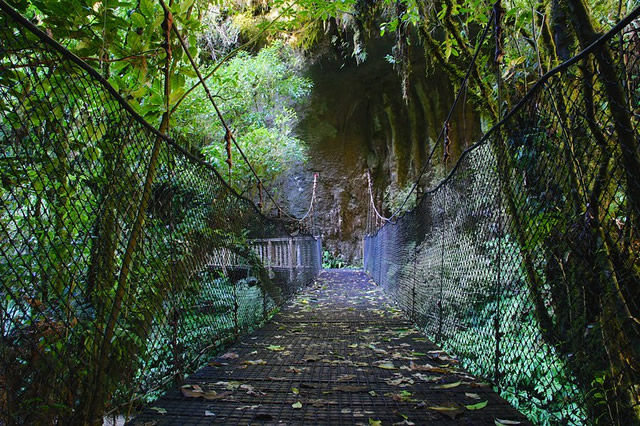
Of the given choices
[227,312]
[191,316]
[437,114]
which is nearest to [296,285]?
[227,312]

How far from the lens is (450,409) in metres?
1.33

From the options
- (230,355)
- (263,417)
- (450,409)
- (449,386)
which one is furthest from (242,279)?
(450,409)

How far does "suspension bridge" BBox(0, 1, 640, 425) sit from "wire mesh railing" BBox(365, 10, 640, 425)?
0.01m

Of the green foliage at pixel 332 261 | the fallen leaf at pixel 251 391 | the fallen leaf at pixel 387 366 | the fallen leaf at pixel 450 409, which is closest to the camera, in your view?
the fallen leaf at pixel 450 409

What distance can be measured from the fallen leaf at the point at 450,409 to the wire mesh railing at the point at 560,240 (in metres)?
0.24

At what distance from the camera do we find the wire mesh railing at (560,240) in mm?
1128

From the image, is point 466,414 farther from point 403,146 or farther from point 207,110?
point 403,146

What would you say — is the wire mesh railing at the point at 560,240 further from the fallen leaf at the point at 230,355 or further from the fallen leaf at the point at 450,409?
the fallen leaf at the point at 230,355

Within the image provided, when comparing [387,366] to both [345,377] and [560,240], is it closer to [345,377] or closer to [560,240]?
[345,377]

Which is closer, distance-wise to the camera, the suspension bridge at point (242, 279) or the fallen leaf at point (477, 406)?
the suspension bridge at point (242, 279)

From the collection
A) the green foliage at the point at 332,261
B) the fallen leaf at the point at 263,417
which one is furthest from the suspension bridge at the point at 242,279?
the green foliage at the point at 332,261

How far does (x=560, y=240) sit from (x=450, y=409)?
76 cm

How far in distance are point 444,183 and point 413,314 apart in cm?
121

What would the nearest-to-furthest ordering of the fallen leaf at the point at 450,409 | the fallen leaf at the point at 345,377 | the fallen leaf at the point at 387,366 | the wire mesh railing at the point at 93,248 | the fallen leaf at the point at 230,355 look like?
the wire mesh railing at the point at 93,248
the fallen leaf at the point at 450,409
the fallen leaf at the point at 345,377
the fallen leaf at the point at 387,366
the fallen leaf at the point at 230,355
